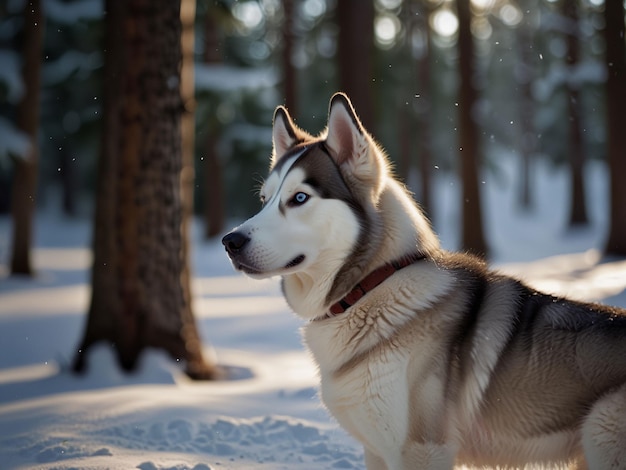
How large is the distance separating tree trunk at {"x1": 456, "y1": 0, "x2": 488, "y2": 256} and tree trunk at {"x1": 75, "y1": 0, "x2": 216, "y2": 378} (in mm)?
9595

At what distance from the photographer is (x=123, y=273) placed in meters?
6.48

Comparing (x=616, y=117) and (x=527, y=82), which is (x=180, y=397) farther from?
(x=527, y=82)

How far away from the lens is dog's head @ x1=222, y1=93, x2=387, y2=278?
10.00 feet

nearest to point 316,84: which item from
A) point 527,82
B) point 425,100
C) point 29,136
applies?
point 425,100

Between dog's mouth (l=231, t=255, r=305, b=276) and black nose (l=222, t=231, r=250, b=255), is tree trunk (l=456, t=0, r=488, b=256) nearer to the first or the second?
dog's mouth (l=231, t=255, r=305, b=276)

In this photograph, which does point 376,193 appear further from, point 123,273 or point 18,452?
point 123,273

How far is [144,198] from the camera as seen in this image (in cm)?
645

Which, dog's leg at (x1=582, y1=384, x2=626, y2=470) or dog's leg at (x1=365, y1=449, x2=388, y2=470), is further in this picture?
dog's leg at (x1=365, y1=449, x2=388, y2=470)

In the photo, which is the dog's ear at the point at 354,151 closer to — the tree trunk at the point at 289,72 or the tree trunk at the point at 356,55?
the tree trunk at the point at 356,55

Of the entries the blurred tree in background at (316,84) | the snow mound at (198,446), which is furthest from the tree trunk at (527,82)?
the snow mound at (198,446)

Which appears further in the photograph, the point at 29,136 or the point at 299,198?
the point at 29,136

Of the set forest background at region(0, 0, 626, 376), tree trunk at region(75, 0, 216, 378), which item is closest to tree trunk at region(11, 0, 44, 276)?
forest background at region(0, 0, 626, 376)

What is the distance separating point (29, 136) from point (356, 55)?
8137 millimetres

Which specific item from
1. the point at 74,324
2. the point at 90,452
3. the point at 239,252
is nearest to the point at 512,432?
the point at 239,252
